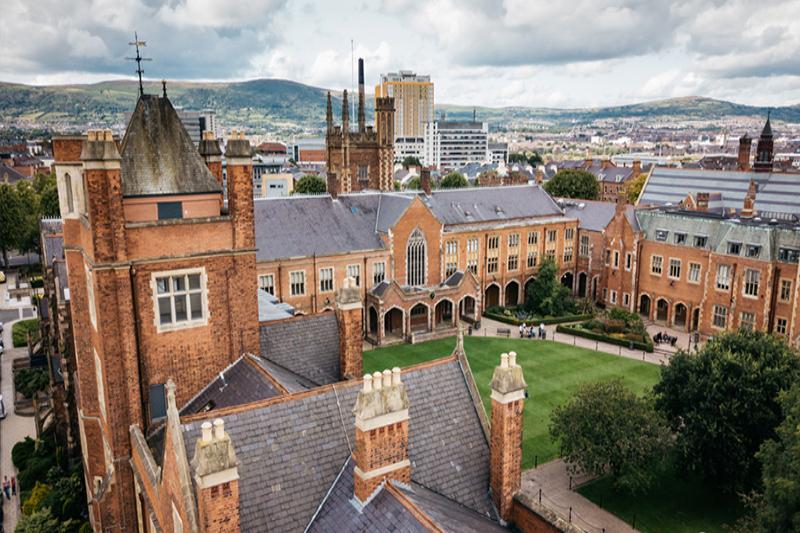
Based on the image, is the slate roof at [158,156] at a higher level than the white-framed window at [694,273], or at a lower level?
higher

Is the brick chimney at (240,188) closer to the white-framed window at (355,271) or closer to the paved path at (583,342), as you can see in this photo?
the white-framed window at (355,271)

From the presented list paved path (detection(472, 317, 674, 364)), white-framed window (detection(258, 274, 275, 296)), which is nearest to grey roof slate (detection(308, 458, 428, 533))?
white-framed window (detection(258, 274, 275, 296))

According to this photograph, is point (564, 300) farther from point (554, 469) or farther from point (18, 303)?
point (18, 303)

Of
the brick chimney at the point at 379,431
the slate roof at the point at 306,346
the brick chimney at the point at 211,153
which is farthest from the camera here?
the brick chimney at the point at 211,153

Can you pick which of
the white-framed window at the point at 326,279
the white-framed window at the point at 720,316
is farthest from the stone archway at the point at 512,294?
the white-framed window at the point at 326,279

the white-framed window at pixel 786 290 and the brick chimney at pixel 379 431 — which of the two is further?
the white-framed window at pixel 786 290

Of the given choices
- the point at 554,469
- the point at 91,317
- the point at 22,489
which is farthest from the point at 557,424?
the point at 22,489

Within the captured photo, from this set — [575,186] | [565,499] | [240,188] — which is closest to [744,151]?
[575,186]
